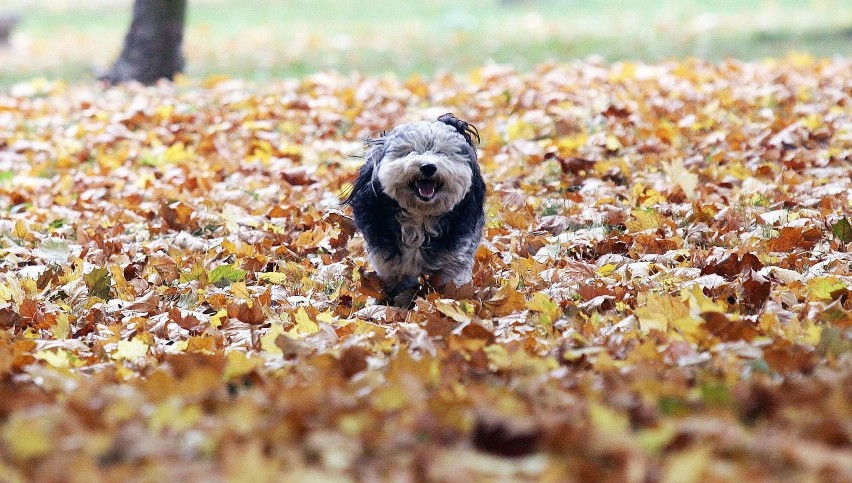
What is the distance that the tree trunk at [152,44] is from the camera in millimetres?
13539

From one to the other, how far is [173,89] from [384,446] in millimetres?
10560

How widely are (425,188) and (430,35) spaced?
15.7 meters

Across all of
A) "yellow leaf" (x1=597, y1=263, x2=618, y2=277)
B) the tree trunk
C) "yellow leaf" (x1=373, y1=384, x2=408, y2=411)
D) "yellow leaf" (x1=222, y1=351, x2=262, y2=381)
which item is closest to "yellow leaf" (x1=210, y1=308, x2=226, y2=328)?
"yellow leaf" (x1=222, y1=351, x2=262, y2=381)

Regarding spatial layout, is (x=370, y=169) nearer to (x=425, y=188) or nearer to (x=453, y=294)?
(x=425, y=188)

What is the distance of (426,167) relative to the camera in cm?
513

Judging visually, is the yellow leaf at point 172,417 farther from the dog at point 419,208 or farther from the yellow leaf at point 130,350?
the dog at point 419,208

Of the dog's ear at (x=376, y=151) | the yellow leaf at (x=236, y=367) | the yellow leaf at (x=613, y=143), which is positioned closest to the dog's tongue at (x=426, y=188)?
the dog's ear at (x=376, y=151)

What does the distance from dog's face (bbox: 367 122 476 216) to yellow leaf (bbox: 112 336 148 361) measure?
1.49m

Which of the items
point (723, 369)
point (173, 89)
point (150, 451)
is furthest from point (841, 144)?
point (173, 89)

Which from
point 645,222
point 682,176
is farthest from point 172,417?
point 682,176

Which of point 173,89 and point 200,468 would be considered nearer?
point 200,468

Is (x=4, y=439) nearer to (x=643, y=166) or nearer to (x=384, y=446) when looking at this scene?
(x=384, y=446)

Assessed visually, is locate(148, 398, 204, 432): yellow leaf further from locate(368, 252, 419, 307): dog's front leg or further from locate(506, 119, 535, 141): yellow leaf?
locate(506, 119, 535, 141): yellow leaf

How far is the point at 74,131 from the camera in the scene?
10.1 m
